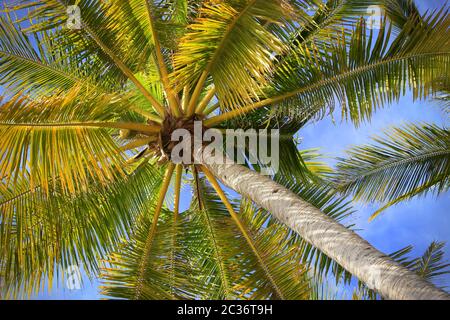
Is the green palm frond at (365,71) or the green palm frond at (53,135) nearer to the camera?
the green palm frond at (53,135)

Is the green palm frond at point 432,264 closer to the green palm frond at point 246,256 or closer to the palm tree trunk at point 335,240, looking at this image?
the green palm frond at point 246,256

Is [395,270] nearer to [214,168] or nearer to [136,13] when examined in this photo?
[214,168]

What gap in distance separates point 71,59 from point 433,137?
522cm

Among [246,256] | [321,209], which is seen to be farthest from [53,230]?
[321,209]

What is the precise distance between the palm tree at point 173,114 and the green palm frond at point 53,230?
2cm

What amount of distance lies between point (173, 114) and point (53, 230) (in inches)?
77.6

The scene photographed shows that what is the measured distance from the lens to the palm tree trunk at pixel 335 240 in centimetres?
330

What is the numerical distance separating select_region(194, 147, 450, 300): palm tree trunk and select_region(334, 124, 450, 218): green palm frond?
3052 mm

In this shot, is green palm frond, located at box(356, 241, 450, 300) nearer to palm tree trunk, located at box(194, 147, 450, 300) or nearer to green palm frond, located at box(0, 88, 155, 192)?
palm tree trunk, located at box(194, 147, 450, 300)

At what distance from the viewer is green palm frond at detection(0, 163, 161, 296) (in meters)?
5.88

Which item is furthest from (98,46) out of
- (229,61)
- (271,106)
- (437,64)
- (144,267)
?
(437,64)

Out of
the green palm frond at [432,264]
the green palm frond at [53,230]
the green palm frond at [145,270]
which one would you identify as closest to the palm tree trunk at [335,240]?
the green palm frond at [145,270]

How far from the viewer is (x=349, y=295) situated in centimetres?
658

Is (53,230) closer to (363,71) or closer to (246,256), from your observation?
(246,256)
